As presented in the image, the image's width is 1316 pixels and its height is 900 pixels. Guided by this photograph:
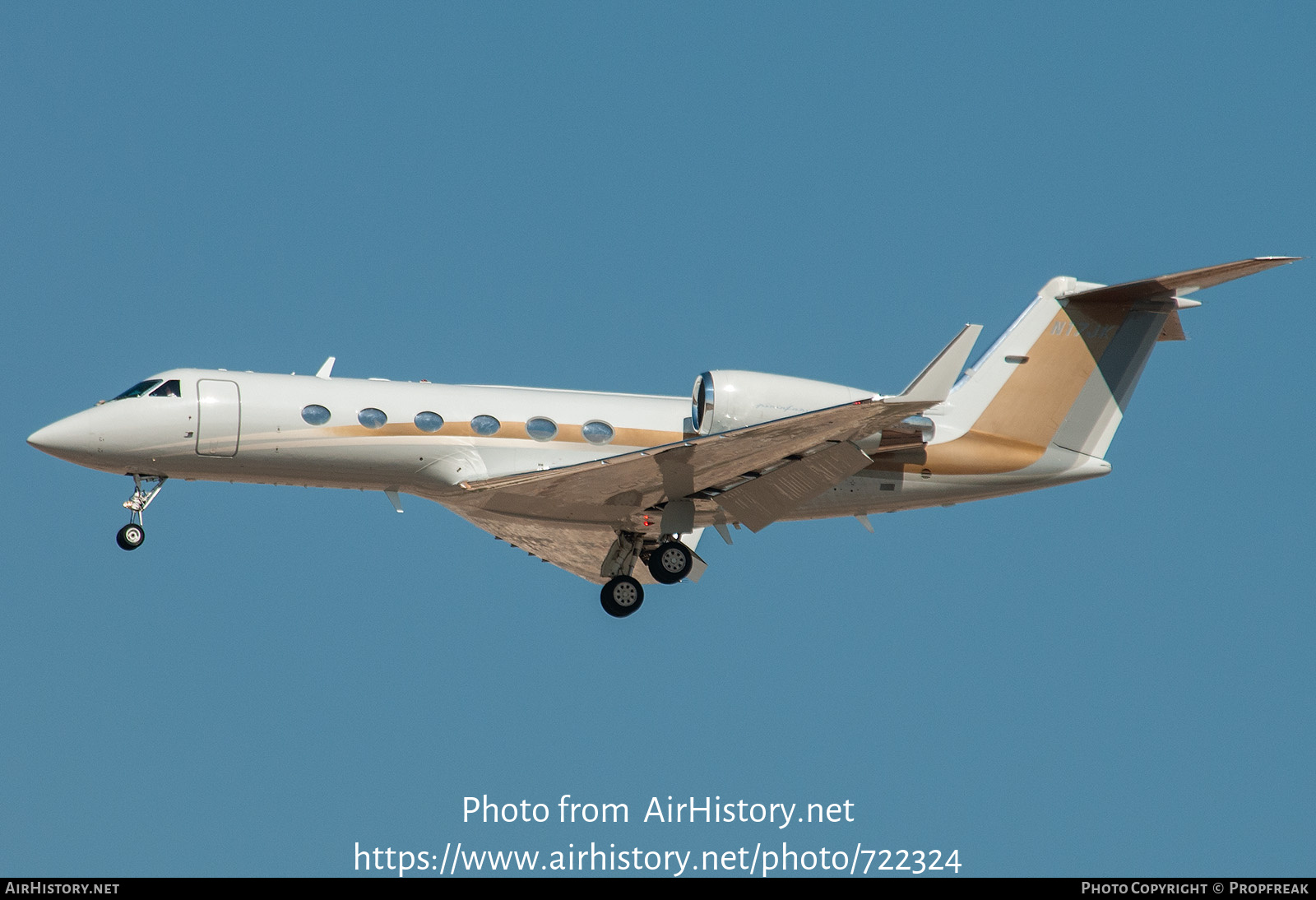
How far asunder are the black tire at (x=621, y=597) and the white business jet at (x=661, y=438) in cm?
2

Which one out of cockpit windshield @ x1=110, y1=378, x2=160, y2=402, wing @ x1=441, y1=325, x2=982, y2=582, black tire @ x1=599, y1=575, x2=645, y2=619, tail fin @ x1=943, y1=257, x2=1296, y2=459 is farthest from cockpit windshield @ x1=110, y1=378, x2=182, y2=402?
tail fin @ x1=943, y1=257, x2=1296, y2=459

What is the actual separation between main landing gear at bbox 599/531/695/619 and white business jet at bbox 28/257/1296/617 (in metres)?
0.02

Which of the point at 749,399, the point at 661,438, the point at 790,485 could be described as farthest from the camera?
the point at 661,438

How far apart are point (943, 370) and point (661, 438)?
515 cm

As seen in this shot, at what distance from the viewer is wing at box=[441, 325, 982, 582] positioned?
56.8 ft

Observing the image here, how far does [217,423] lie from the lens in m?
19.4

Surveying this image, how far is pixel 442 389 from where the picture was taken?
20.3m

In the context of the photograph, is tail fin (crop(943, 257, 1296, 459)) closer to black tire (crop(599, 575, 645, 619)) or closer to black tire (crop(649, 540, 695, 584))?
black tire (crop(649, 540, 695, 584))

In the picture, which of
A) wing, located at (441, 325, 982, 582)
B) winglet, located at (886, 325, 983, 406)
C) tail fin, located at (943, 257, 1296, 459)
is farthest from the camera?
tail fin, located at (943, 257, 1296, 459)

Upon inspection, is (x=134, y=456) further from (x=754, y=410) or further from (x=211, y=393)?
(x=754, y=410)

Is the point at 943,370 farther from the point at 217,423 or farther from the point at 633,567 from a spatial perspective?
the point at 217,423

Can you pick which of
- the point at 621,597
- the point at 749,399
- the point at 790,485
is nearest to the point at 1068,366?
the point at 790,485

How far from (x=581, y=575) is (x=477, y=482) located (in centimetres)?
495

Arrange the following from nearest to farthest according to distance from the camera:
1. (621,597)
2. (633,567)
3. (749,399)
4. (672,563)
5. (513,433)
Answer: (749,399), (513,433), (672,563), (621,597), (633,567)
